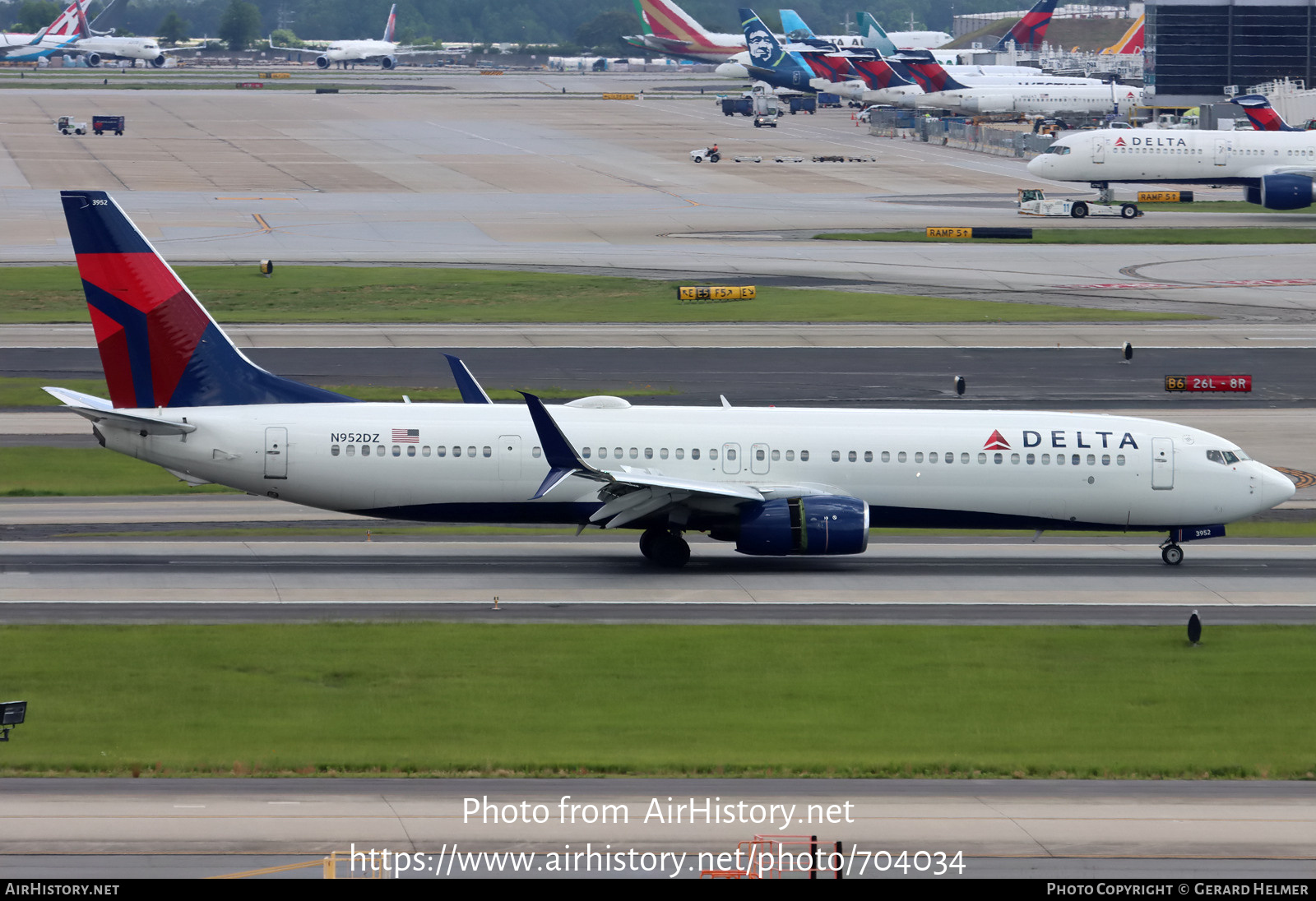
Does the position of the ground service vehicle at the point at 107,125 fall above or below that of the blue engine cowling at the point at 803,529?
above

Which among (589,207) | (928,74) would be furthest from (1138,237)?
(928,74)

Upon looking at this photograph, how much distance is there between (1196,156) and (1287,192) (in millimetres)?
7103

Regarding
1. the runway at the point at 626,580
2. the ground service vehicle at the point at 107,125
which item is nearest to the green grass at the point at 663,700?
the runway at the point at 626,580

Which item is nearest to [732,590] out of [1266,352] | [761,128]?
[1266,352]

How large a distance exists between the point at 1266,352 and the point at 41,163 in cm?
10400

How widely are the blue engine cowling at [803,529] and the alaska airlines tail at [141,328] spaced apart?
42.5 ft

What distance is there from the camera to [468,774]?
2628 cm

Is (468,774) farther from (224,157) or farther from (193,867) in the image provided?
(224,157)

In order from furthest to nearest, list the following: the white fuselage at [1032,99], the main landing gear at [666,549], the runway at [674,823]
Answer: the white fuselage at [1032,99]
the main landing gear at [666,549]
the runway at [674,823]

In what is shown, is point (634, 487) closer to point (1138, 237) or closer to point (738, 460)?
point (738, 460)

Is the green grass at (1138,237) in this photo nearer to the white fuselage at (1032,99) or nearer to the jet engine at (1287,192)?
the jet engine at (1287,192)

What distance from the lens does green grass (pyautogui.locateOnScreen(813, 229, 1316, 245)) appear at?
108188 mm

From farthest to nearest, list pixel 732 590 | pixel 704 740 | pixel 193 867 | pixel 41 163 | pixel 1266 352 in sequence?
pixel 41 163 < pixel 1266 352 < pixel 732 590 < pixel 704 740 < pixel 193 867

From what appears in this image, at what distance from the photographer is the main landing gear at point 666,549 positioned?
42219mm
